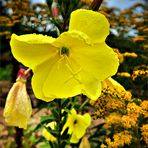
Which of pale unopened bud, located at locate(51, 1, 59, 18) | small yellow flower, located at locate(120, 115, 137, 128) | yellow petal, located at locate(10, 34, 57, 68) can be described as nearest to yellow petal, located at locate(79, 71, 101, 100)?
yellow petal, located at locate(10, 34, 57, 68)

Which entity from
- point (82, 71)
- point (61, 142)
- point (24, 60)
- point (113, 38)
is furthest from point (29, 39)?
point (113, 38)

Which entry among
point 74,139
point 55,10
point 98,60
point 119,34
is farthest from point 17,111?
point 119,34

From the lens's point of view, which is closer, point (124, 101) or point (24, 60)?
point (24, 60)

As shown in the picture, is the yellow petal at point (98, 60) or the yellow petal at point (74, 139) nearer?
the yellow petal at point (98, 60)

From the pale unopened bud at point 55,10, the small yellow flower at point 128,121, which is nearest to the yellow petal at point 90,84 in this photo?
the pale unopened bud at point 55,10

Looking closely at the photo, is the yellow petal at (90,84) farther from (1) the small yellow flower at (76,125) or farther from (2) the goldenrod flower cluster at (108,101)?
(1) the small yellow flower at (76,125)

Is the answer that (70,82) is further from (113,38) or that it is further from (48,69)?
(113,38)

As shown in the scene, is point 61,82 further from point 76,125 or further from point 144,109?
point 76,125
